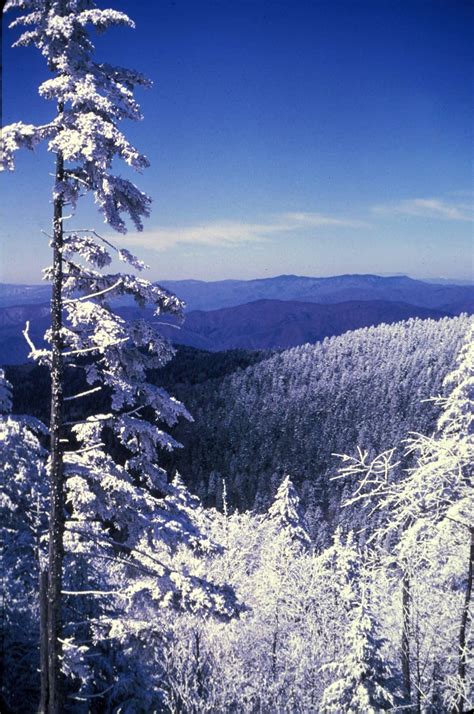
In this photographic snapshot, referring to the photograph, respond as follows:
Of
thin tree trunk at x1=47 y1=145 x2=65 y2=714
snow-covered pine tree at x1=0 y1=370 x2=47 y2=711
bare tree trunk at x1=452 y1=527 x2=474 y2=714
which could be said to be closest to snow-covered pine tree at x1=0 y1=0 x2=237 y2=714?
thin tree trunk at x1=47 y1=145 x2=65 y2=714

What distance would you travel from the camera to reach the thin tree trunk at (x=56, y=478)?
541 centimetres

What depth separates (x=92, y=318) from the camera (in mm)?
5922

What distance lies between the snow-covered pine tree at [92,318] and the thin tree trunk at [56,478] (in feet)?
0.04

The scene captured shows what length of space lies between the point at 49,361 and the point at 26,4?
13.3 feet

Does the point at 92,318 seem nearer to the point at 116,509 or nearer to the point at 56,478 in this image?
the point at 56,478

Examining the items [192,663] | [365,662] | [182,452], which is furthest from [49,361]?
[182,452]

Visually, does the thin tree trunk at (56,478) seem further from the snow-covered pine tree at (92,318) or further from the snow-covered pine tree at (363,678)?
the snow-covered pine tree at (363,678)

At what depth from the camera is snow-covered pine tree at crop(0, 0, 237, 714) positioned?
496 centimetres

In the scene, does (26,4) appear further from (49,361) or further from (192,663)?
(192,663)

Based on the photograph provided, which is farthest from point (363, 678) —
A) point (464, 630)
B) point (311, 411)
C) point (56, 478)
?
point (311, 411)

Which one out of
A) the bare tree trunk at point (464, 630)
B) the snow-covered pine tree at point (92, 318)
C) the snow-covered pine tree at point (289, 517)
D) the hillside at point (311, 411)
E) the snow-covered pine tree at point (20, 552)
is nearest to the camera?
the snow-covered pine tree at point (92, 318)

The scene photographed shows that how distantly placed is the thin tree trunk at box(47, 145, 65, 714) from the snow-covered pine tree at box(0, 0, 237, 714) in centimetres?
1

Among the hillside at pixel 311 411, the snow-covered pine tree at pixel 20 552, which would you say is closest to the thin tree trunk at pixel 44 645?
the snow-covered pine tree at pixel 20 552

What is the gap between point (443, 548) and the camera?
7285 mm
